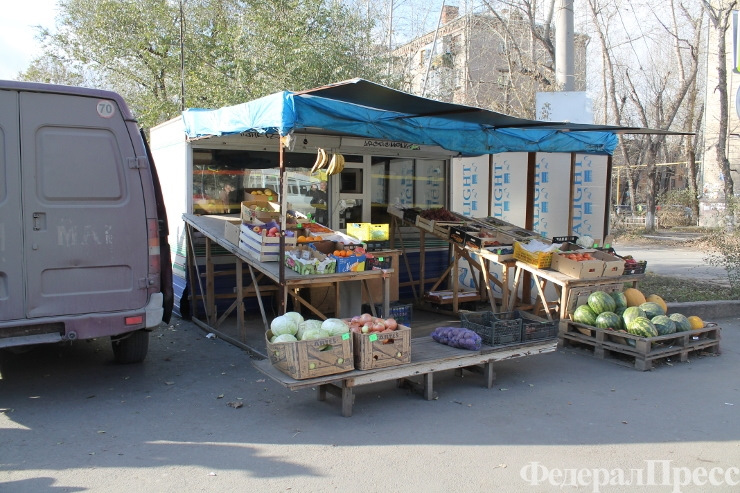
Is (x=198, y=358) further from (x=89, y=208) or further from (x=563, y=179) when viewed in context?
(x=563, y=179)

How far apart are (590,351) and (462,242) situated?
2.37 meters

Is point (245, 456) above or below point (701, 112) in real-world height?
below

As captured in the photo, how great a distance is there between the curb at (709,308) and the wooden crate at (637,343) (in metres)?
1.53

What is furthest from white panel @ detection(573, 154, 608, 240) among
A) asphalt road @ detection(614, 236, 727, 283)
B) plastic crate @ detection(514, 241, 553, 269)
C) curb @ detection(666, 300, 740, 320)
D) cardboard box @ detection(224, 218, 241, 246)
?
cardboard box @ detection(224, 218, 241, 246)

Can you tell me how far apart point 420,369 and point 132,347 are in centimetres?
307

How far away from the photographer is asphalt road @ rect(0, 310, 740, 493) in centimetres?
391

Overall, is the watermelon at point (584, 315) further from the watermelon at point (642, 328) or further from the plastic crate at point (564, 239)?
the plastic crate at point (564, 239)

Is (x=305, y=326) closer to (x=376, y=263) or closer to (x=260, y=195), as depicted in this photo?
(x=376, y=263)

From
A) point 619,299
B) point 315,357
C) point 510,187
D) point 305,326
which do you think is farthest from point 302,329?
point 510,187

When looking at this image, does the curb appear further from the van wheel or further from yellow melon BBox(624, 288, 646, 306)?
the van wheel

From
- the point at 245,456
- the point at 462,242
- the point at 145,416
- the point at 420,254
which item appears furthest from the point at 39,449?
the point at 420,254

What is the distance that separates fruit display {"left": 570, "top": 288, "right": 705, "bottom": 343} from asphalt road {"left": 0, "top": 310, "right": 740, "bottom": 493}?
45cm

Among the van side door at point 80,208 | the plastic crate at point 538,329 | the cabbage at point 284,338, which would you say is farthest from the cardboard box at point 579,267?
the van side door at point 80,208

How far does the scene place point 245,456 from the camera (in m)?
4.19
